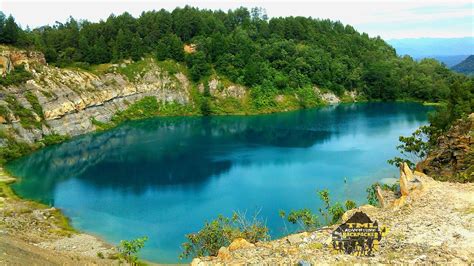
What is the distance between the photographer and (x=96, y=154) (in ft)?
227

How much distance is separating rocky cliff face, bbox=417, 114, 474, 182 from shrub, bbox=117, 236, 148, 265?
20.3 m

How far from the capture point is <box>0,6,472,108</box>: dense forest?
4085 inches

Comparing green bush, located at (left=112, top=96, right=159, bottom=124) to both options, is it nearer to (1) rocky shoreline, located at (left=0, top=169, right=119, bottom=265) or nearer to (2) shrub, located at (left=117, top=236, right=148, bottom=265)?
(1) rocky shoreline, located at (left=0, top=169, right=119, bottom=265)

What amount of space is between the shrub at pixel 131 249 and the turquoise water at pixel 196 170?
1984 mm

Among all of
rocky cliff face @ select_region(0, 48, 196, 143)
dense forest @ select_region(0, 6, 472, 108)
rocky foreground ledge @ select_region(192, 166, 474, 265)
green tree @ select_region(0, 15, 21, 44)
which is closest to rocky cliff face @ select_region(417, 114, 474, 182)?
rocky foreground ledge @ select_region(192, 166, 474, 265)

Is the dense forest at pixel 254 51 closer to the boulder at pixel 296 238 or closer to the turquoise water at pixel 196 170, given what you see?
the turquoise water at pixel 196 170

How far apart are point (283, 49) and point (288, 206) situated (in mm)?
80225

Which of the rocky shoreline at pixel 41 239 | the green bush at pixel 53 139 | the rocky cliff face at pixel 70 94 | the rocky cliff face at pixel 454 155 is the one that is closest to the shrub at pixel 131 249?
the rocky shoreline at pixel 41 239

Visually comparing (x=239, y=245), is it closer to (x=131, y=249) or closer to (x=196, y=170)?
(x=131, y=249)

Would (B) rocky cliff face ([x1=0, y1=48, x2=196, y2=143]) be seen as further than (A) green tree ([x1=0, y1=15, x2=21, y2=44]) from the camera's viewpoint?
No

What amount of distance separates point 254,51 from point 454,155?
86405mm

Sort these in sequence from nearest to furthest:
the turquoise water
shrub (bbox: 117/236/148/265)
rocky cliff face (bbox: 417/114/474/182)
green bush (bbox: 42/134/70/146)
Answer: shrub (bbox: 117/236/148/265) → rocky cliff face (bbox: 417/114/474/182) → the turquoise water → green bush (bbox: 42/134/70/146)

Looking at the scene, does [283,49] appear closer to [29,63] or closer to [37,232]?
[29,63]

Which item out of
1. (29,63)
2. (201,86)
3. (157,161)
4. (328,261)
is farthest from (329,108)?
(328,261)
